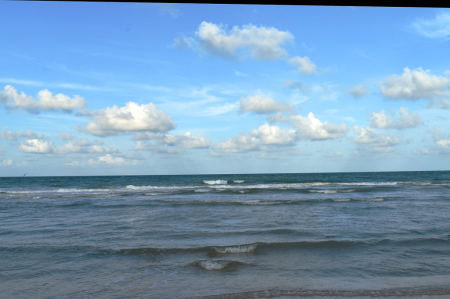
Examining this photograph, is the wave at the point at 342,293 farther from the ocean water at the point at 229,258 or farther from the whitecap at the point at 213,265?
the whitecap at the point at 213,265

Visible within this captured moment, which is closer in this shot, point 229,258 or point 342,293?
point 342,293

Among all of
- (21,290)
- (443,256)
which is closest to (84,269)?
(21,290)

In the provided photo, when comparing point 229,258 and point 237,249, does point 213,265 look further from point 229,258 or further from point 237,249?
point 237,249

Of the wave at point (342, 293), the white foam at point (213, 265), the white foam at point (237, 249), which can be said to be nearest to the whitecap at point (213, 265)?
the white foam at point (213, 265)

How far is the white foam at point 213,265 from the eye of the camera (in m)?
7.19

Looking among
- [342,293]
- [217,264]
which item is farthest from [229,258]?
[342,293]

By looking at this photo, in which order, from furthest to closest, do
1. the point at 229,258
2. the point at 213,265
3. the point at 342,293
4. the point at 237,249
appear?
the point at 237,249
the point at 229,258
the point at 213,265
the point at 342,293

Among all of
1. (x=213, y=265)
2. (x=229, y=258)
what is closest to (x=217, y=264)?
(x=213, y=265)

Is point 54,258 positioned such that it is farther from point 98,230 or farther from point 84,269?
point 98,230

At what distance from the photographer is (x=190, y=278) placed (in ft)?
21.7

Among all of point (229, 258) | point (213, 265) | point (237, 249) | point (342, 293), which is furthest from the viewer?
point (237, 249)

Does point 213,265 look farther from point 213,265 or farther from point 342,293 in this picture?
point 342,293

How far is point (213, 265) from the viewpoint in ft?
24.0

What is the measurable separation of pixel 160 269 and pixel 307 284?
342 centimetres
